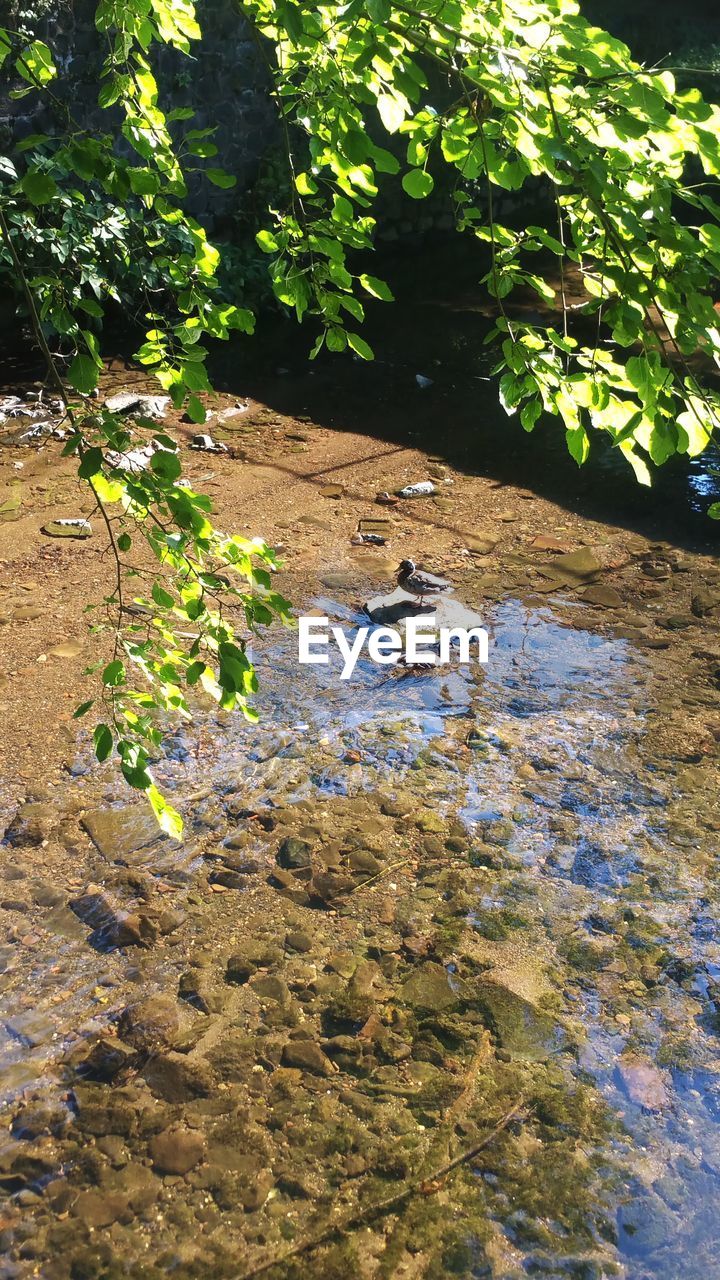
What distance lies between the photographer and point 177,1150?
255 centimetres

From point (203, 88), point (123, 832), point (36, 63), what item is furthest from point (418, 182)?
point (203, 88)

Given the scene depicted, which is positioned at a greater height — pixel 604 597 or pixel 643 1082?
pixel 604 597

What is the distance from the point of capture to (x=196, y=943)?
313cm

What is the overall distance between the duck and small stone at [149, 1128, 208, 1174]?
2812 millimetres

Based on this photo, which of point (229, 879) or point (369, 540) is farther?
point (369, 540)

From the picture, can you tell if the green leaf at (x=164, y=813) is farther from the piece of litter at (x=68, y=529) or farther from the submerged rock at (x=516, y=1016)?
the piece of litter at (x=68, y=529)

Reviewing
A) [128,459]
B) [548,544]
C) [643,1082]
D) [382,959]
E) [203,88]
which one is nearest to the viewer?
[128,459]

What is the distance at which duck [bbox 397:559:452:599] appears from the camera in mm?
5016

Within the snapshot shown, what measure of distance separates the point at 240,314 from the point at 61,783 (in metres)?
2.15

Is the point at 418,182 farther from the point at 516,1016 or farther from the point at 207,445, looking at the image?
the point at 207,445

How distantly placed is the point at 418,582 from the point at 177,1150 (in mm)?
2987

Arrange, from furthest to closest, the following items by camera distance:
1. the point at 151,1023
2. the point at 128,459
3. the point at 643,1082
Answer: the point at 151,1023 < the point at 643,1082 < the point at 128,459

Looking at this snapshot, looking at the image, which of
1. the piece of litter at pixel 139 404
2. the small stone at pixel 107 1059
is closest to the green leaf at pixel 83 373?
the small stone at pixel 107 1059

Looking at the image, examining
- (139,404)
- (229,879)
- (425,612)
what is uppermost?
(139,404)
